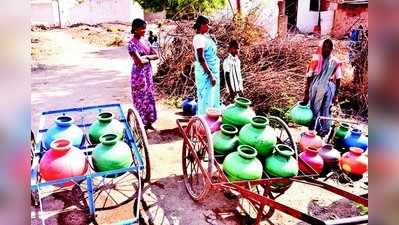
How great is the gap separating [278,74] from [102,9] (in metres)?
17.4

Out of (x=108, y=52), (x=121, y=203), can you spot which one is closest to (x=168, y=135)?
(x=121, y=203)

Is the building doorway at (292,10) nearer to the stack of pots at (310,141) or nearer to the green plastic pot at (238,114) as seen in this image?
the stack of pots at (310,141)

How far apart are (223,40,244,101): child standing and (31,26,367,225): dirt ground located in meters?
1.10

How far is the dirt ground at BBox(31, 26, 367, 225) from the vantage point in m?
3.55

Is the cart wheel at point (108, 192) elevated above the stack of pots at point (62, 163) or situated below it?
below

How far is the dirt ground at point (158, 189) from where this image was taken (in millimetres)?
3549

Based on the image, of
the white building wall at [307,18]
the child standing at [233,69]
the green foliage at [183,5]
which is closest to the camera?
the child standing at [233,69]

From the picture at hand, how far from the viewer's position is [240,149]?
9.90ft

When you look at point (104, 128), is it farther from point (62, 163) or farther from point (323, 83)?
point (323, 83)

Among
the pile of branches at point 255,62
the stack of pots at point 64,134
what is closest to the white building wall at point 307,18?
the pile of branches at point 255,62

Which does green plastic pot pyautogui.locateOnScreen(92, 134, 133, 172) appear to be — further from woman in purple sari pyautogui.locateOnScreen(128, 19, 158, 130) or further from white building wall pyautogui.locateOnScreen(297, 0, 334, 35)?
white building wall pyautogui.locateOnScreen(297, 0, 334, 35)

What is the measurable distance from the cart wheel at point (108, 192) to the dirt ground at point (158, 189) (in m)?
0.10

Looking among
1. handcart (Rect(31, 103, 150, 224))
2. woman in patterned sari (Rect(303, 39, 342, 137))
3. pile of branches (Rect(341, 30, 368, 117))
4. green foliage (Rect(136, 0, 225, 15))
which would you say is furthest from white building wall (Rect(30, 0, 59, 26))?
woman in patterned sari (Rect(303, 39, 342, 137))
